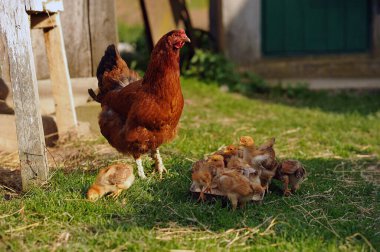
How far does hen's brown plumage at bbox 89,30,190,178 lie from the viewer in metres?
4.77

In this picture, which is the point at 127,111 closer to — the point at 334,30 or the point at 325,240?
the point at 325,240

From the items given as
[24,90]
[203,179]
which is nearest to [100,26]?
[24,90]

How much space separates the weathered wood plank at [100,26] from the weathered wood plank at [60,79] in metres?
1.08

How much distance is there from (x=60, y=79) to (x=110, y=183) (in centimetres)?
230

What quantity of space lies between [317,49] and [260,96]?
2338 mm

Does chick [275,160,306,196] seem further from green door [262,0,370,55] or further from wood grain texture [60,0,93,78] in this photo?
green door [262,0,370,55]

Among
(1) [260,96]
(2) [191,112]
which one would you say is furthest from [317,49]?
(2) [191,112]

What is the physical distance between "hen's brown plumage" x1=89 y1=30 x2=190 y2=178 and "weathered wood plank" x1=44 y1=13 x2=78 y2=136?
4.07 feet

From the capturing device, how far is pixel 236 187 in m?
4.23

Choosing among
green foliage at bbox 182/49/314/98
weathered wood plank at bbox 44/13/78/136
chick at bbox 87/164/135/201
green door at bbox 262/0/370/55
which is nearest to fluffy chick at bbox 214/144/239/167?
chick at bbox 87/164/135/201

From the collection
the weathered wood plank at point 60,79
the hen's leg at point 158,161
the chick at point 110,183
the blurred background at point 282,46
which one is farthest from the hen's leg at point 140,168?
the blurred background at point 282,46

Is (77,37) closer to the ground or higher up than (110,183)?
higher up

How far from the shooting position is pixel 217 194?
437cm

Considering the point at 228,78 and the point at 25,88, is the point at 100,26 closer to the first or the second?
the point at 25,88
